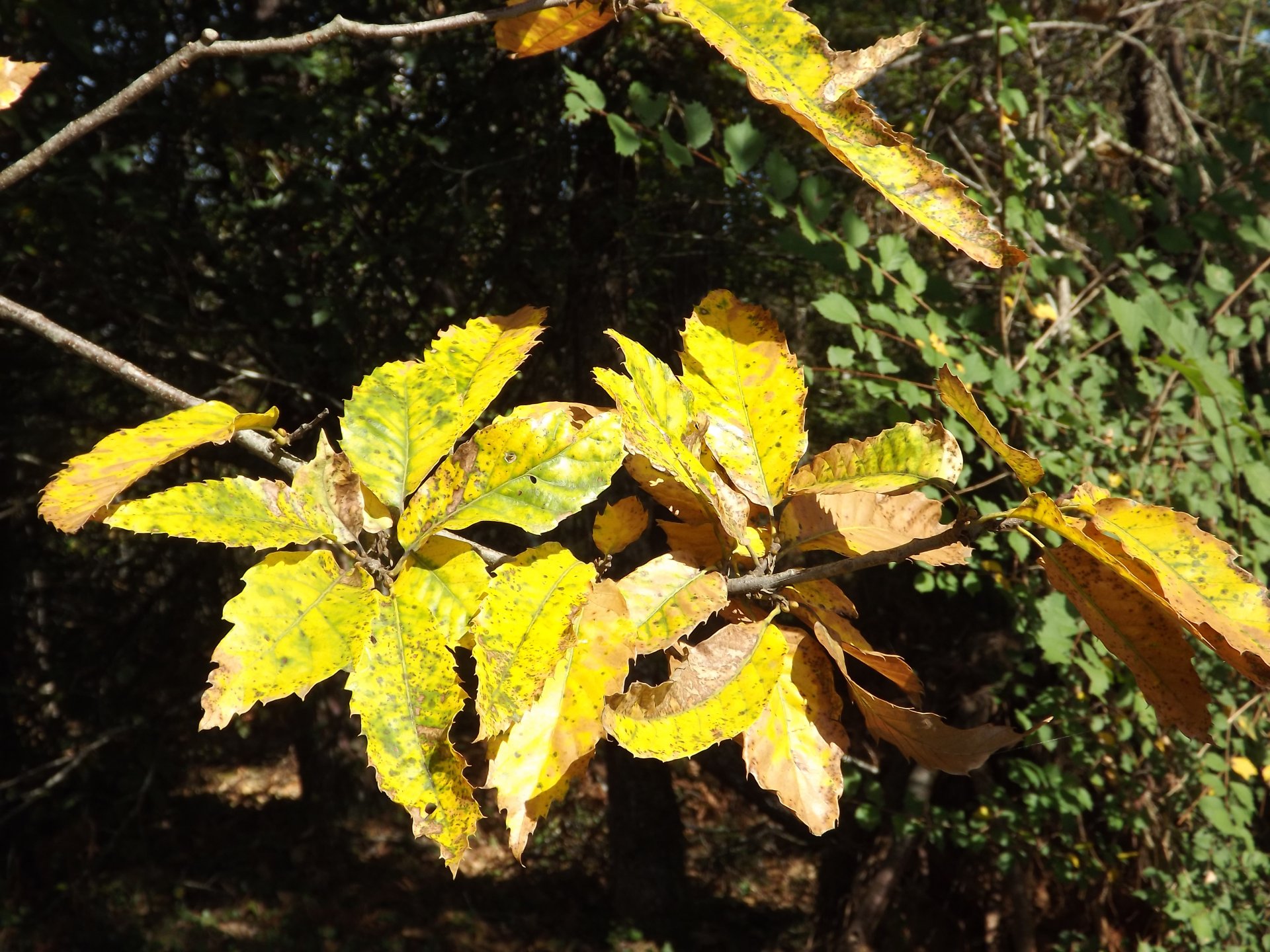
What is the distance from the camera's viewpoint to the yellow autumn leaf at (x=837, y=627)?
629mm

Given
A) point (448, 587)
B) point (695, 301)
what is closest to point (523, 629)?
point (448, 587)

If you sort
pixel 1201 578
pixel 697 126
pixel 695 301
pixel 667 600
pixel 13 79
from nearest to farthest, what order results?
pixel 1201 578 < pixel 667 600 < pixel 13 79 < pixel 697 126 < pixel 695 301

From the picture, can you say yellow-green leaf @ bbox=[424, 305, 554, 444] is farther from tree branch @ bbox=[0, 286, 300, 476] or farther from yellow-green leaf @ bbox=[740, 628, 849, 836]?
yellow-green leaf @ bbox=[740, 628, 849, 836]

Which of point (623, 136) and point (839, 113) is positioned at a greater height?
point (839, 113)

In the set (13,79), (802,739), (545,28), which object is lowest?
(802,739)

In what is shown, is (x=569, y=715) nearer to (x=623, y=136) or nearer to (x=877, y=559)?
(x=877, y=559)

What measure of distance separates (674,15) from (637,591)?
0.37 meters

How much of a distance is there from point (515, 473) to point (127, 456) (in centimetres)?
25

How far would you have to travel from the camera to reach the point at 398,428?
612mm

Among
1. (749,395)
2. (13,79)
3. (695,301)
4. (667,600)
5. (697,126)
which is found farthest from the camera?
(695,301)

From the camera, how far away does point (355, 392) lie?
0.61 metres

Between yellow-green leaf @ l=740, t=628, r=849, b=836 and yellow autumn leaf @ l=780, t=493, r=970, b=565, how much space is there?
7 cm

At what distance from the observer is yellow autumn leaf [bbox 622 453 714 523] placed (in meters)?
0.69

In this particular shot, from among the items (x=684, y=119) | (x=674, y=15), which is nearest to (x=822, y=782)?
(x=674, y=15)
